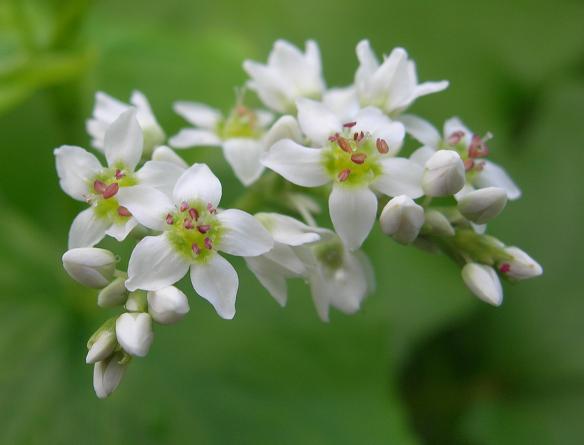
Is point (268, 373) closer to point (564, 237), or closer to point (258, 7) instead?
point (564, 237)

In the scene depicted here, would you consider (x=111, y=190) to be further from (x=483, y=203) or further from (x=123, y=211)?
(x=483, y=203)

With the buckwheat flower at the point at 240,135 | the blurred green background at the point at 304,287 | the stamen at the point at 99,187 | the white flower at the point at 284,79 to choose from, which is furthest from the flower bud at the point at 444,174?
the blurred green background at the point at 304,287

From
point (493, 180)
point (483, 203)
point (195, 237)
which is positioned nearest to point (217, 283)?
point (195, 237)

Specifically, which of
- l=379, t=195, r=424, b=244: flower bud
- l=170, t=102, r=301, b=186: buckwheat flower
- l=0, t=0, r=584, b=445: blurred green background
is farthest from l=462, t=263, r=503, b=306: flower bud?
l=0, t=0, r=584, b=445: blurred green background

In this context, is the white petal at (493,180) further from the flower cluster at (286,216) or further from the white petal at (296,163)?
the white petal at (296,163)

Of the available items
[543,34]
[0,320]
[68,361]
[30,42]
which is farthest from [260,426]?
[543,34]

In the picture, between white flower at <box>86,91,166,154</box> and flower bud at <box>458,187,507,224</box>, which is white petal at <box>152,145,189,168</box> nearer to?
white flower at <box>86,91,166,154</box>

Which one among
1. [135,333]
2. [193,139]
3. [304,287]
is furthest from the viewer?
[304,287]
